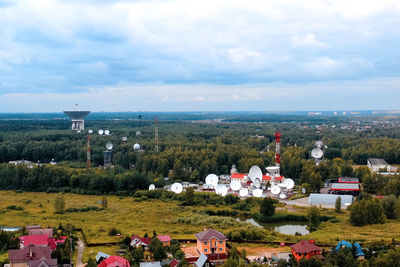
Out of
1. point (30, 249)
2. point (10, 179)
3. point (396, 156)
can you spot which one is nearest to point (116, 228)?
point (30, 249)

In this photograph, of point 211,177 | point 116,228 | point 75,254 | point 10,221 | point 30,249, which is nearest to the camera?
point 30,249

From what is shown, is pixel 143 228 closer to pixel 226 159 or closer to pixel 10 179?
pixel 10 179

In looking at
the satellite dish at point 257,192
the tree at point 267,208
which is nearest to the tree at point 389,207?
the tree at point 267,208

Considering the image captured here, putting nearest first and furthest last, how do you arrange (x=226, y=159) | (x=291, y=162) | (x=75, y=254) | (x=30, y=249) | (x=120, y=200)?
(x=30, y=249), (x=75, y=254), (x=120, y=200), (x=291, y=162), (x=226, y=159)

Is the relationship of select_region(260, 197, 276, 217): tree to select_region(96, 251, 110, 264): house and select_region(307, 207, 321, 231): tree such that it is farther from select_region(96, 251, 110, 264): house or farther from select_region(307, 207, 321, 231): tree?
select_region(96, 251, 110, 264): house

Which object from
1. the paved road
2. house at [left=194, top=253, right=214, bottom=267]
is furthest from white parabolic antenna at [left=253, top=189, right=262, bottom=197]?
house at [left=194, top=253, right=214, bottom=267]

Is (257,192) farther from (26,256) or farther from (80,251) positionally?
(26,256)

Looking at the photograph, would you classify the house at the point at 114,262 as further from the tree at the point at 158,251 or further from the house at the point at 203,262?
the house at the point at 203,262
